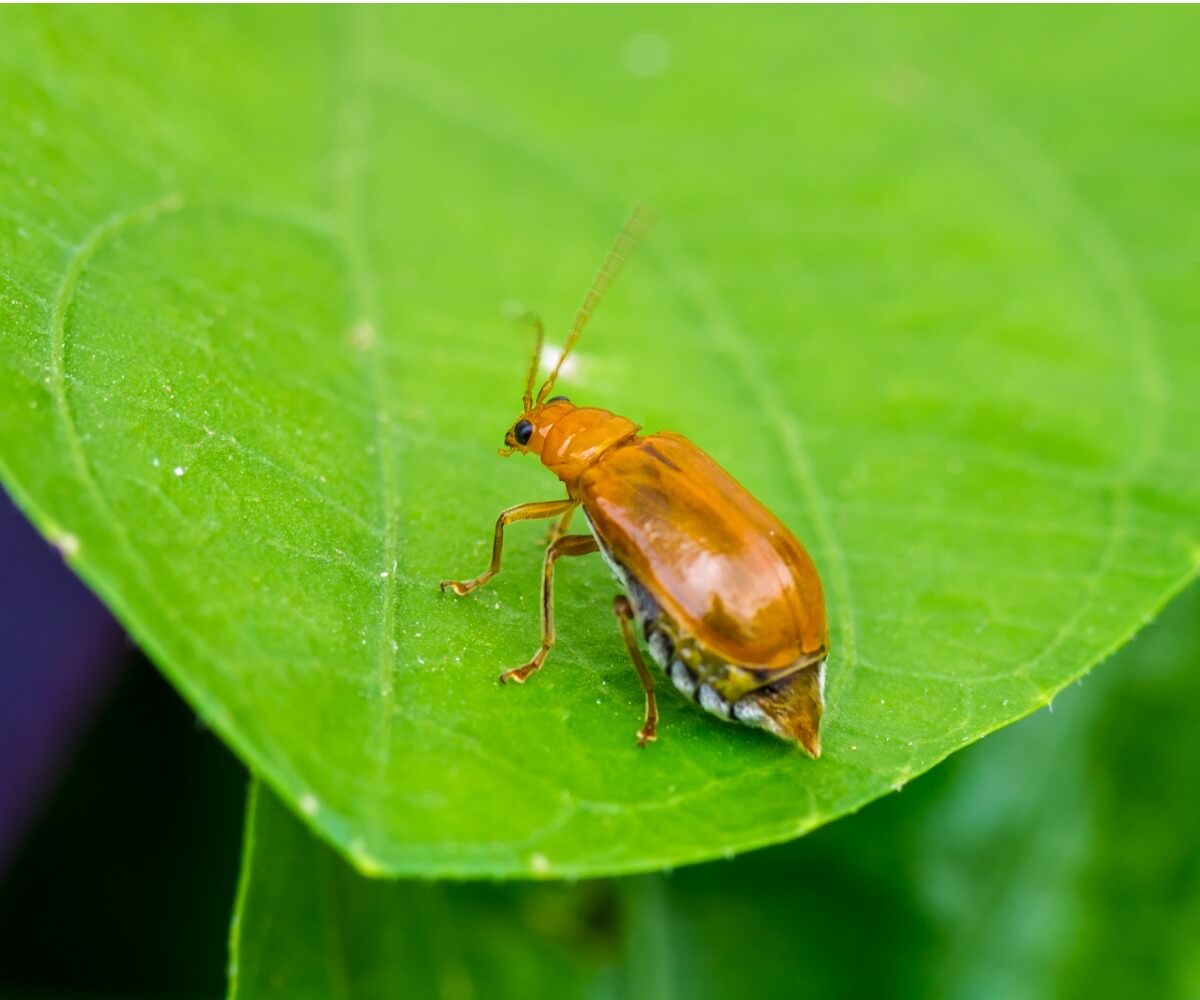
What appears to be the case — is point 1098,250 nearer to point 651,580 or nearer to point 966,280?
point 966,280

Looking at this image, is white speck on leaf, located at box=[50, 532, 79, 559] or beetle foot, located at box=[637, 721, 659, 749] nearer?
white speck on leaf, located at box=[50, 532, 79, 559]

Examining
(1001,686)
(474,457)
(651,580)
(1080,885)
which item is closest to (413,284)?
(474,457)

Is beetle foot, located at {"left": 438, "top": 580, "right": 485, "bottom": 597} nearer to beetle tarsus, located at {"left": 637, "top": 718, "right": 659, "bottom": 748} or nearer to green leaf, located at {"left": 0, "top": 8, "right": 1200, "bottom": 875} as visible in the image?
green leaf, located at {"left": 0, "top": 8, "right": 1200, "bottom": 875}

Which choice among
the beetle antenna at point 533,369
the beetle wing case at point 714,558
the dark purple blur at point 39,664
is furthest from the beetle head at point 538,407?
the dark purple blur at point 39,664

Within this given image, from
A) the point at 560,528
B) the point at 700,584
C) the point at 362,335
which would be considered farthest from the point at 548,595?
the point at 362,335

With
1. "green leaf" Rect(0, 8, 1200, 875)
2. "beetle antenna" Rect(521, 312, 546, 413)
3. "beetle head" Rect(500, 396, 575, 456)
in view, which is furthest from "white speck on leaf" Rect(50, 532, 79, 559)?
"beetle antenna" Rect(521, 312, 546, 413)

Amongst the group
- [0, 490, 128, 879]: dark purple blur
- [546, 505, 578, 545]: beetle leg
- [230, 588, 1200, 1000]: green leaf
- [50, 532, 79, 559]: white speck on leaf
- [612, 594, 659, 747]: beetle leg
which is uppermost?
[50, 532, 79, 559]: white speck on leaf

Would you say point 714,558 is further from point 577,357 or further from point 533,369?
point 577,357
